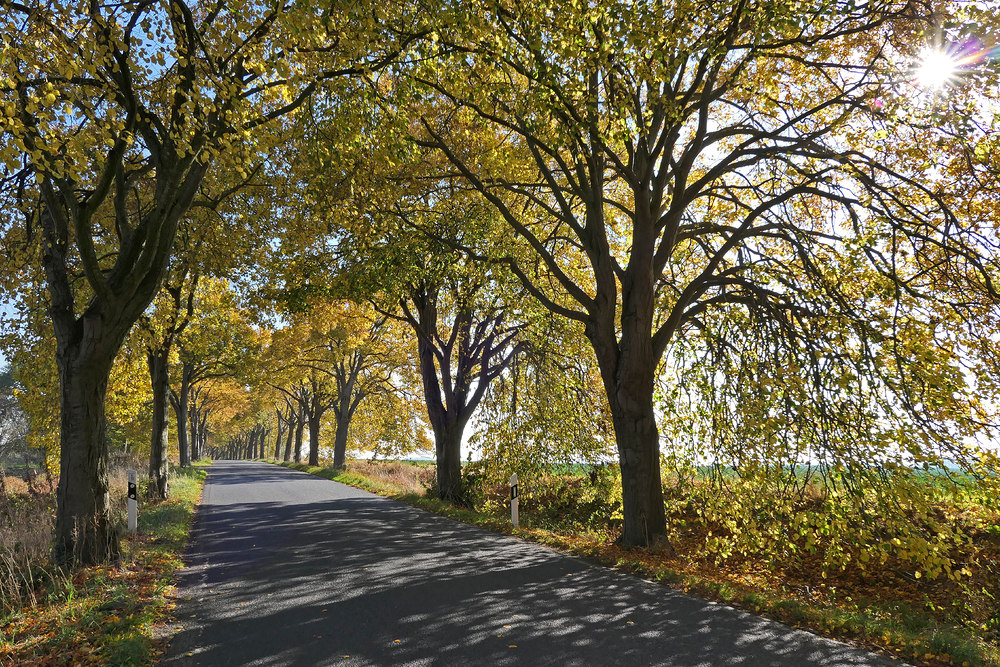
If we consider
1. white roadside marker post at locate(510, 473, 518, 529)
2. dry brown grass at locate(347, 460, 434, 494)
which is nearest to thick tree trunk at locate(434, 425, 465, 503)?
dry brown grass at locate(347, 460, 434, 494)

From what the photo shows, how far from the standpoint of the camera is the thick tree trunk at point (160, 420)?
51.2ft

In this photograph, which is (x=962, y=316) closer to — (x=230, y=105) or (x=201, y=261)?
(x=230, y=105)

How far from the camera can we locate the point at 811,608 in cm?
562

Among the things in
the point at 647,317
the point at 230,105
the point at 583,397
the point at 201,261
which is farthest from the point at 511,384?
the point at 230,105

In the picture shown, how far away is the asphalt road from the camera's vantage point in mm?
4426

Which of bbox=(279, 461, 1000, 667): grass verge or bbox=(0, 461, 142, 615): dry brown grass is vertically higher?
bbox=(0, 461, 142, 615): dry brown grass

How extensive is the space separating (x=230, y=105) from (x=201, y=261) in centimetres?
631

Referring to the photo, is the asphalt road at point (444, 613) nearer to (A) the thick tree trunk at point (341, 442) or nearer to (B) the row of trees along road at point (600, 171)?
(B) the row of trees along road at point (600, 171)

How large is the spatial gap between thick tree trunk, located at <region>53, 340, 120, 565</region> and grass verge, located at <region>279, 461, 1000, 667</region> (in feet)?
21.2

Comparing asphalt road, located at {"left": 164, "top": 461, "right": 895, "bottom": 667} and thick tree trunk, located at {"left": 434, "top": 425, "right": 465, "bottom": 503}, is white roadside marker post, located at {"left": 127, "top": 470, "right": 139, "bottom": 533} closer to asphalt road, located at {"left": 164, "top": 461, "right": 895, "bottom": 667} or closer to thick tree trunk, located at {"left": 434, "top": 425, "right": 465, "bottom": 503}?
asphalt road, located at {"left": 164, "top": 461, "right": 895, "bottom": 667}

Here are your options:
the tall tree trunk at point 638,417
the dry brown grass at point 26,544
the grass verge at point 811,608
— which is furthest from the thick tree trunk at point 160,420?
the tall tree trunk at point 638,417

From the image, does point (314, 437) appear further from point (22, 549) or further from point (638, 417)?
point (638, 417)

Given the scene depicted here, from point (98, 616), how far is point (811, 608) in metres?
6.97

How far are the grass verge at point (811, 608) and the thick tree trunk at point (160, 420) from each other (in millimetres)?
9453
